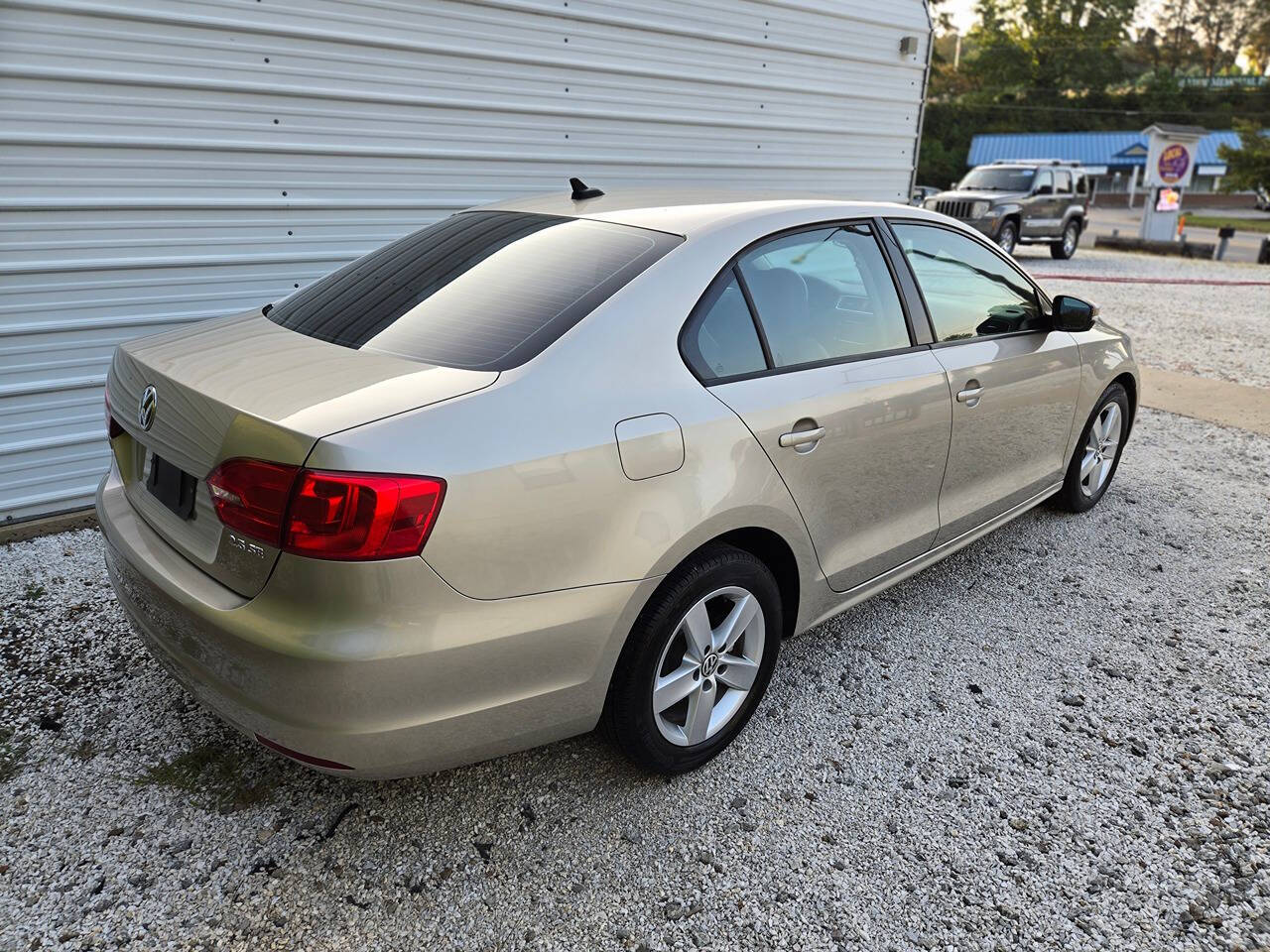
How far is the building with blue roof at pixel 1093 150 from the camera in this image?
2126 inches

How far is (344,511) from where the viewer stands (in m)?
1.92

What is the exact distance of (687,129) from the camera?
6.79 metres

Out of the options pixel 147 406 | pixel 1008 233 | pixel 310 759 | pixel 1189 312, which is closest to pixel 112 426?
pixel 147 406

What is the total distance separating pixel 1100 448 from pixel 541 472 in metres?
3.70

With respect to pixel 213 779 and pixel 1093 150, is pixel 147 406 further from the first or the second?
pixel 1093 150

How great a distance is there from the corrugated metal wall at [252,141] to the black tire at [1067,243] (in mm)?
15925

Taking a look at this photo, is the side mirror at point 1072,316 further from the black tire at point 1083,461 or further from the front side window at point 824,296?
the front side window at point 824,296

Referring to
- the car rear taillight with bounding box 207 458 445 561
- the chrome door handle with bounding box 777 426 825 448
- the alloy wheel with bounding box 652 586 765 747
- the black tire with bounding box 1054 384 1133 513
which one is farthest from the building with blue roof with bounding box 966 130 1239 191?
the car rear taillight with bounding box 207 458 445 561

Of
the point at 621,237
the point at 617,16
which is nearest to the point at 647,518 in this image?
Answer: the point at 621,237

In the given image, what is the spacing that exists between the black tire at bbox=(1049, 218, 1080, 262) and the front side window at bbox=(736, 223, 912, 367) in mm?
19322

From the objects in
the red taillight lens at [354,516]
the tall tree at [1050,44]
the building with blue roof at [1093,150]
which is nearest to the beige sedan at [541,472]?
the red taillight lens at [354,516]

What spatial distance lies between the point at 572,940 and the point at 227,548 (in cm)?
122

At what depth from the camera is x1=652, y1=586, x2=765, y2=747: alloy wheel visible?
2561 mm

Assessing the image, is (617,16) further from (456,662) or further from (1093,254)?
(1093,254)
